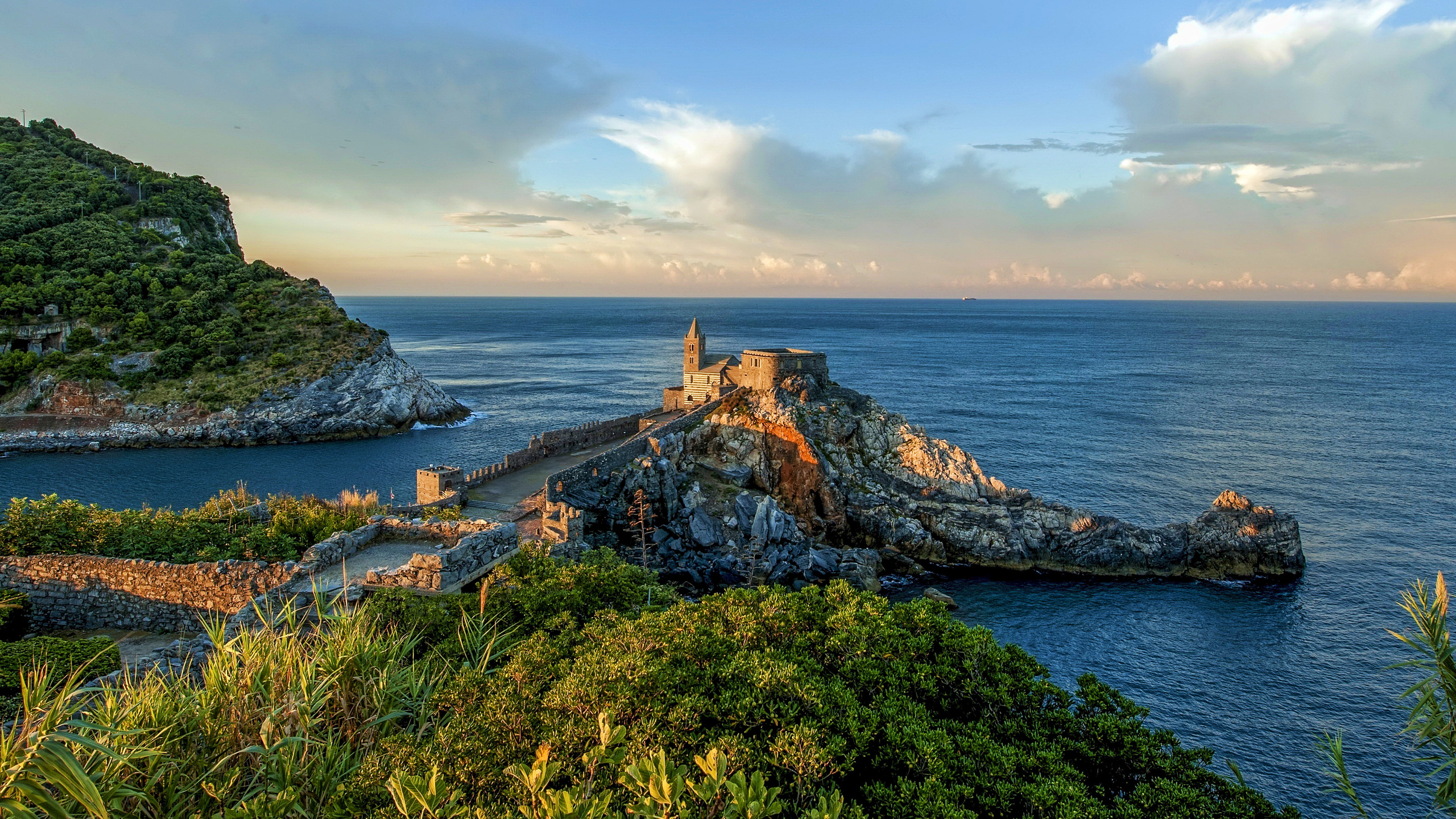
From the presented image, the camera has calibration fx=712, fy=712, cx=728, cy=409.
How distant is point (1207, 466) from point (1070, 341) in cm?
12314

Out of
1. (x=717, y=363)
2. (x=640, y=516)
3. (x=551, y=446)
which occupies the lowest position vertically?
(x=640, y=516)

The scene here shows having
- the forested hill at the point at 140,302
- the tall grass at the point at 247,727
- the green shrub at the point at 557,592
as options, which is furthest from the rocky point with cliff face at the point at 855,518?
the forested hill at the point at 140,302

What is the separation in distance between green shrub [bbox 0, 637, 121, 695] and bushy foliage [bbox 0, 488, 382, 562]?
5.71m

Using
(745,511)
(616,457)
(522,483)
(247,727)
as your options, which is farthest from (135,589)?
(745,511)

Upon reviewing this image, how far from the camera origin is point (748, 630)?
33.8ft

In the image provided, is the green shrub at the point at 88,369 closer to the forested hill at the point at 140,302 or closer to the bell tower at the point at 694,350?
the forested hill at the point at 140,302

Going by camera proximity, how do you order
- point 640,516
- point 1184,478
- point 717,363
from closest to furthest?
point 640,516, point 1184,478, point 717,363

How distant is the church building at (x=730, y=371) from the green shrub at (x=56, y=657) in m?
38.4

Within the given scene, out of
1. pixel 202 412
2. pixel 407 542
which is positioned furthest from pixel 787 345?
pixel 407 542

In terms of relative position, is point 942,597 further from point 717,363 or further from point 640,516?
point 717,363

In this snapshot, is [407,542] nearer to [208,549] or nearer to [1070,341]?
[208,549]

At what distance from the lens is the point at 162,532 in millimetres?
19625

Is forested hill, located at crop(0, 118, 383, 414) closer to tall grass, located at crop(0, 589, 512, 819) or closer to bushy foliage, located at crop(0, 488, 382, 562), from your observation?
bushy foliage, located at crop(0, 488, 382, 562)

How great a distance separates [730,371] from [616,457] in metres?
18.5
